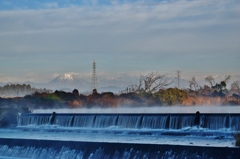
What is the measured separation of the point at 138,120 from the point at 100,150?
1013cm

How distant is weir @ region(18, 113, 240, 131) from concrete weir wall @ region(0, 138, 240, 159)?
8.66 meters

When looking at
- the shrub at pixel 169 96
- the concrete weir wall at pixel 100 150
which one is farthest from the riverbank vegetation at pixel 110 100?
the concrete weir wall at pixel 100 150

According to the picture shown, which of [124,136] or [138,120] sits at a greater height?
[138,120]

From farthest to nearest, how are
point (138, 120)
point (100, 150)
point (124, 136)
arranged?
point (138, 120) → point (124, 136) → point (100, 150)

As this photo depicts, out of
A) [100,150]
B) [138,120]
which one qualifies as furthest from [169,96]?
[100,150]

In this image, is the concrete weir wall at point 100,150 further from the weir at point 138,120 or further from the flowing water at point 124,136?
the weir at point 138,120

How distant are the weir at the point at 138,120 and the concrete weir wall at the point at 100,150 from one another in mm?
8662

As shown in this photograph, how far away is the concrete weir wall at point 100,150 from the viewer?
580 inches

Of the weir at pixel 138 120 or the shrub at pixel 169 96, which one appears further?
the shrub at pixel 169 96

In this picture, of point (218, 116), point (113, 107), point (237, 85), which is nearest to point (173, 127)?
point (218, 116)

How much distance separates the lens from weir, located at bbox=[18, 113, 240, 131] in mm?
24156

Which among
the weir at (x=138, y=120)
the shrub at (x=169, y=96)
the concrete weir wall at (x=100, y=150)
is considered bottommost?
the concrete weir wall at (x=100, y=150)

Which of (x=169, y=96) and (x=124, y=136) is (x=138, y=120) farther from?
(x=169, y=96)

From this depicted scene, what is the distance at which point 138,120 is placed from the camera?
26766 millimetres
